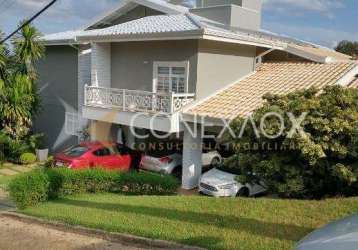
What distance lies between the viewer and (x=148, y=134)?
1850 centimetres

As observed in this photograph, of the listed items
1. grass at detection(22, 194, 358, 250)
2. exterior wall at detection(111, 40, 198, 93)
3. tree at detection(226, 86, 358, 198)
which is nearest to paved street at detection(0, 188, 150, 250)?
grass at detection(22, 194, 358, 250)

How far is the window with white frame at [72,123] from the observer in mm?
20516

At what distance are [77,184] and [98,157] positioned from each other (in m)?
4.32

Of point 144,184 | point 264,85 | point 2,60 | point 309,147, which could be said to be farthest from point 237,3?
point 309,147

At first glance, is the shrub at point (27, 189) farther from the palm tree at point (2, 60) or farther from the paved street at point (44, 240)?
the palm tree at point (2, 60)

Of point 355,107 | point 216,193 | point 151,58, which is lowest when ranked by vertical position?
point 216,193

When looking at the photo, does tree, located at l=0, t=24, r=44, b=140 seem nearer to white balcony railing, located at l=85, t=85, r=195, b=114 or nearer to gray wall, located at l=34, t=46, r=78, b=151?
gray wall, located at l=34, t=46, r=78, b=151

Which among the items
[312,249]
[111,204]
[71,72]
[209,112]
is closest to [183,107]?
[209,112]

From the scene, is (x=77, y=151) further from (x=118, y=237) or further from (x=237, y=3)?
(x=237, y=3)

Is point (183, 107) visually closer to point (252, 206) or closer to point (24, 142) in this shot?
point (252, 206)

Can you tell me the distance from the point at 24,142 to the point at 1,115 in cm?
173

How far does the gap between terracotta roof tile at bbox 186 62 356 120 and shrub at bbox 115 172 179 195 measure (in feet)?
10.5

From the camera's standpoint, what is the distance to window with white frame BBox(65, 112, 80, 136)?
67.3 feet

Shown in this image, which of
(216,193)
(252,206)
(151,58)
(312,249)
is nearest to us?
(312,249)
